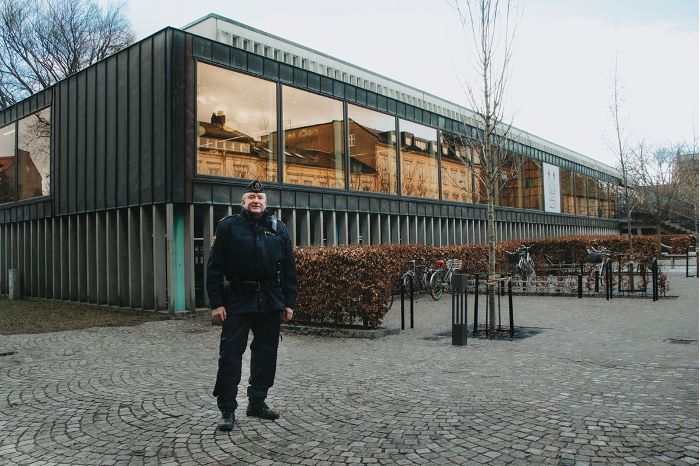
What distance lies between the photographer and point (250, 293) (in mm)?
4613

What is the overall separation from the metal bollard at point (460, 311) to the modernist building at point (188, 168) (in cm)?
595

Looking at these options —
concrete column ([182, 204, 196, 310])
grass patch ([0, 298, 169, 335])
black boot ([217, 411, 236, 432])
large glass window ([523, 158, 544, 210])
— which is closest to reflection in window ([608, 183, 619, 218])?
large glass window ([523, 158, 544, 210])

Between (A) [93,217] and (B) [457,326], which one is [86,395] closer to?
(B) [457,326]

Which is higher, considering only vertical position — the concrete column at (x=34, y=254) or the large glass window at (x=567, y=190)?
the large glass window at (x=567, y=190)

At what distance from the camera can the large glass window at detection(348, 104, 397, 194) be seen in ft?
61.0

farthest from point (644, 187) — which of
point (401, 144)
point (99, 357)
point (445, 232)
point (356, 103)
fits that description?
point (99, 357)

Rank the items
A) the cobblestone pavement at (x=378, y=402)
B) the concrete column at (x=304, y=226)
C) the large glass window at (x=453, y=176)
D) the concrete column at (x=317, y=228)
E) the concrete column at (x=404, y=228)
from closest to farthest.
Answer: the cobblestone pavement at (x=378, y=402) < the concrete column at (x=304, y=226) < the concrete column at (x=317, y=228) < the concrete column at (x=404, y=228) < the large glass window at (x=453, y=176)

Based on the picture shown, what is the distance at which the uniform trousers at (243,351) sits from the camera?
442 centimetres

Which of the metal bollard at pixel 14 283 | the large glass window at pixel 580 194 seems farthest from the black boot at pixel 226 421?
the large glass window at pixel 580 194

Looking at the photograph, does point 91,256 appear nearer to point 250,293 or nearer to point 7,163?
point 7,163

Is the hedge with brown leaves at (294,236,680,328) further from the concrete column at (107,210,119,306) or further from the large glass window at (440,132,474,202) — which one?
the large glass window at (440,132,474,202)

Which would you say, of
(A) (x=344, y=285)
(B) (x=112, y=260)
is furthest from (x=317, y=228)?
(A) (x=344, y=285)

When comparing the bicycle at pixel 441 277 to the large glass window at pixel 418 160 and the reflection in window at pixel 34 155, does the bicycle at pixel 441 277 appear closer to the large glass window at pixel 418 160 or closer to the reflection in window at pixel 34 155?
the large glass window at pixel 418 160

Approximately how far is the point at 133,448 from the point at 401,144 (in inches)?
716
